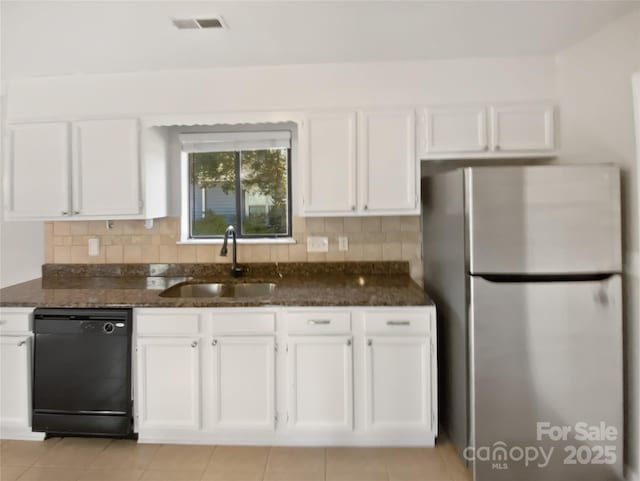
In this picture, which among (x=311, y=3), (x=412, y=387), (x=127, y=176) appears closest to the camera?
(x=311, y=3)

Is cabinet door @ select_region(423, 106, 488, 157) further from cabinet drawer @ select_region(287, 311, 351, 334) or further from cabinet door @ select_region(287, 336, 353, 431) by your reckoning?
cabinet door @ select_region(287, 336, 353, 431)

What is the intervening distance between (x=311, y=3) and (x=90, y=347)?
220 centimetres

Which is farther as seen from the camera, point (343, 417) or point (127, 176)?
point (127, 176)

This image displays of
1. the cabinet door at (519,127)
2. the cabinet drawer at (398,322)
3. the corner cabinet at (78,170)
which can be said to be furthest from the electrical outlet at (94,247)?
the cabinet door at (519,127)

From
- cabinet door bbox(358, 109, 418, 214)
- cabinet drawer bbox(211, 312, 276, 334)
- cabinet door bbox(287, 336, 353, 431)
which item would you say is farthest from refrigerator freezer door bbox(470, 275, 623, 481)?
cabinet drawer bbox(211, 312, 276, 334)

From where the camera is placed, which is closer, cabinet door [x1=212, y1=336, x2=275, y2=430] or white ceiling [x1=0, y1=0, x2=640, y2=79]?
white ceiling [x1=0, y1=0, x2=640, y2=79]

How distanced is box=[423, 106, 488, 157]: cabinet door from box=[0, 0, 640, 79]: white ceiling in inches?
13.7

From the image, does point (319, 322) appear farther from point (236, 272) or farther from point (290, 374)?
point (236, 272)

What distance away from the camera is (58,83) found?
8.92ft

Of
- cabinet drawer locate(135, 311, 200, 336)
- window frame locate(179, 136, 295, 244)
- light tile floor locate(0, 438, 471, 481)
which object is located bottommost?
light tile floor locate(0, 438, 471, 481)

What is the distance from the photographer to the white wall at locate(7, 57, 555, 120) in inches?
99.5

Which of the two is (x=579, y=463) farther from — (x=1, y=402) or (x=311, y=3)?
(x=1, y=402)

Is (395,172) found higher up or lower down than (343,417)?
higher up

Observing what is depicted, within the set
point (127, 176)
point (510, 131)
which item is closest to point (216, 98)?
point (127, 176)
